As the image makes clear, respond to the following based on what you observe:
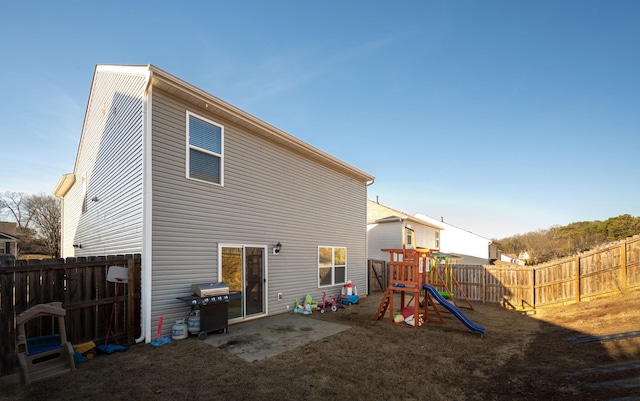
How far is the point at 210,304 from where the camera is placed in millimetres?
6320

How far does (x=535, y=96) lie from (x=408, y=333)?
1004 centimetres

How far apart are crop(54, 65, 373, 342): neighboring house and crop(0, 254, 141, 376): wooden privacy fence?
34cm

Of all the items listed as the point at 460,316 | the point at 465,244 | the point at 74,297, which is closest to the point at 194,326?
the point at 74,297

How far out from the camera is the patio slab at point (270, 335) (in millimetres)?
5496

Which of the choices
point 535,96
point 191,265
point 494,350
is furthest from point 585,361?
point 535,96

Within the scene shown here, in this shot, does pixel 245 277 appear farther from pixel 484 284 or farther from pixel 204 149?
pixel 484 284

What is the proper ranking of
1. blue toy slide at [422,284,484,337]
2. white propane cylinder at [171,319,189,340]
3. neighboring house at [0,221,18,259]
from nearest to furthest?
white propane cylinder at [171,319,189,340]
blue toy slide at [422,284,484,337]
neighboring house at [0,221,18,259]

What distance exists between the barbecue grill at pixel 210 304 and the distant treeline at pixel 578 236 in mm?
23099

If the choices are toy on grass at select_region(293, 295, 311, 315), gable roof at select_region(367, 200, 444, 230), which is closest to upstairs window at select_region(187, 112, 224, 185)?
toy on grass at select_region(293, 295, 311, 315)

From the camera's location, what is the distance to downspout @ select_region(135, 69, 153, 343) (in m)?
5.89

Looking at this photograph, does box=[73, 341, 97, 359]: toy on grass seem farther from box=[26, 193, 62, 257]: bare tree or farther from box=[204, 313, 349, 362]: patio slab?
box=[26, 193, 62, 257]: bare tree

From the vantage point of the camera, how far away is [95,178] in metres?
9.92

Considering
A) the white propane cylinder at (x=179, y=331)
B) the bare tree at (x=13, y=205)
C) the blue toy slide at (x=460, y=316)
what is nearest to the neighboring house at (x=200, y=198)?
the white propane cylinder at (x=179, y=331)

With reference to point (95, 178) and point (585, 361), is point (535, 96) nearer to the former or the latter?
point (585, 361)
